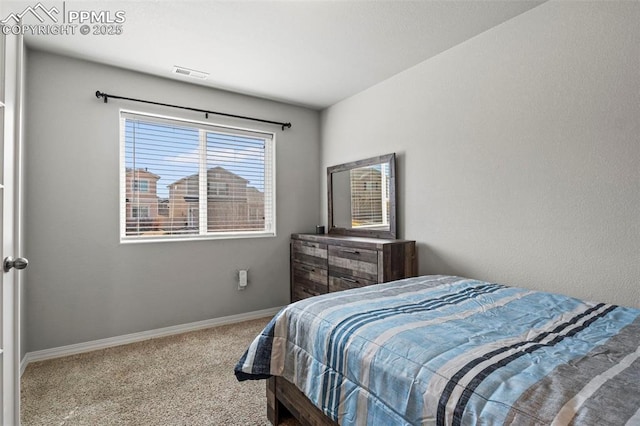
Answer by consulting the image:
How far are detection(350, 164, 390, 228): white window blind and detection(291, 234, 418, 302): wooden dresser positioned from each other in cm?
27

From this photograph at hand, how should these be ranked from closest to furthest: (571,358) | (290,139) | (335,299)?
(571,358), (335,299), (290,139)

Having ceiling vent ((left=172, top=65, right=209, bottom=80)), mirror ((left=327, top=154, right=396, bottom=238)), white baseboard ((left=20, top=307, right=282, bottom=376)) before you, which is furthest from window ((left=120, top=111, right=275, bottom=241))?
white baseboard ((left=20, top=307, right=282, bottom=376))

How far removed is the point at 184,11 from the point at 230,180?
5.85 ft

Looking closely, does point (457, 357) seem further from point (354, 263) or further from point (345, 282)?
point (345, 282)

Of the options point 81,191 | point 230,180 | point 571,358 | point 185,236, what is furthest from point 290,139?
point 571,358

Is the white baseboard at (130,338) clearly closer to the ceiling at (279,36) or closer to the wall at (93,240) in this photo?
the wall at (93,240)

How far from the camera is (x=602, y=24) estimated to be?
182 cm

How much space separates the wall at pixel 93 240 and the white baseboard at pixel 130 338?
48 millimetres

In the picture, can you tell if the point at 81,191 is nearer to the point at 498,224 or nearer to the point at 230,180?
the point at 230,180

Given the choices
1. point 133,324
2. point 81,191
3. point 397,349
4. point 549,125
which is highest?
point 549,125

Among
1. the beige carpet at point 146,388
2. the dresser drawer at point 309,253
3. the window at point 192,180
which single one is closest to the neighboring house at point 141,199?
the window at point 192,180

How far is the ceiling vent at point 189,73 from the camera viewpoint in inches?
116

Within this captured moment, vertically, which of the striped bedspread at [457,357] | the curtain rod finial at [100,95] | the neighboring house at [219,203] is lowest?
the striped bedspread at [457,357]

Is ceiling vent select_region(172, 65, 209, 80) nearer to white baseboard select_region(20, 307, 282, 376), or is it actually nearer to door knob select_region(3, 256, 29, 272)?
door knob select_region(3, 256, 29, 272)
